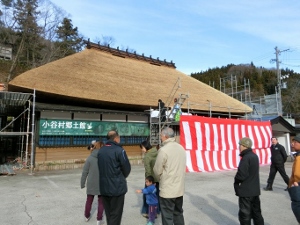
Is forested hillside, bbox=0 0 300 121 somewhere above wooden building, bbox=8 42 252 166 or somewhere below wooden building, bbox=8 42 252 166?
above

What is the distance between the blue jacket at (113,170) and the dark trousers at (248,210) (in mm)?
1817

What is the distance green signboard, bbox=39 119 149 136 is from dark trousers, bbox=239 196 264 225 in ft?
30.8

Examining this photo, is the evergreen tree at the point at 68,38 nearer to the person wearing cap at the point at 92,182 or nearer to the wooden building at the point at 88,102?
the wooden building at the point at 88,102

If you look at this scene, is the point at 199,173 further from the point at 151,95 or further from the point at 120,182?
the point at 120,182

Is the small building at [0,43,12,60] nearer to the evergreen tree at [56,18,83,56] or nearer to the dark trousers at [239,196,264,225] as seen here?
the evergreen tree at [56,18,83,56]

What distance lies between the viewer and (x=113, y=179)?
3232 mm

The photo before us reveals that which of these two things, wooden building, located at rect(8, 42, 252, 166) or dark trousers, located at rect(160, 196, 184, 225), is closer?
dark trousers, located at rect(160, 196, 184, 225)

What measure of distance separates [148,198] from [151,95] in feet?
34.2

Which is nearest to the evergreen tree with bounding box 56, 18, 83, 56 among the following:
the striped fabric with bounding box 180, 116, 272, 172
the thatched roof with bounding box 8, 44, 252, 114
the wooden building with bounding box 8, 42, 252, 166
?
the thatched roof with bounding box 8, 44, 252, 114

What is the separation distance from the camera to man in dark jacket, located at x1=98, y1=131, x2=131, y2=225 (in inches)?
127

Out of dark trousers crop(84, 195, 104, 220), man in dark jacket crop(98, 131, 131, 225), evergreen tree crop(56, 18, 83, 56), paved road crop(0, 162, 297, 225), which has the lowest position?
paved road crop(0, 162, 297, 225)

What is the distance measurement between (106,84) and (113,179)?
1030 centimetres

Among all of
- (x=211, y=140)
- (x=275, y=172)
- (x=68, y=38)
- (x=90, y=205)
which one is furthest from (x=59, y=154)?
(x=68, y=38)

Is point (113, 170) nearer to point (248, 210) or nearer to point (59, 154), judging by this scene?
point (248, 210)
